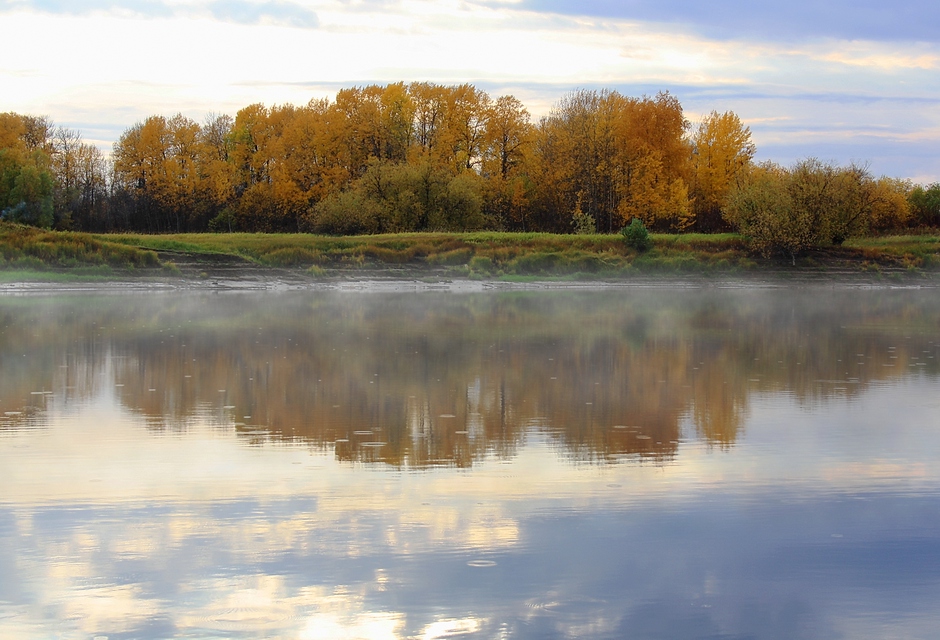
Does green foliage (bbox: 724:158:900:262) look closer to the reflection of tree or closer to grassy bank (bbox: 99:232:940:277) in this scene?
grassy bank (bbox: 99:232:940:277)

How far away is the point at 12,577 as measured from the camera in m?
5.56

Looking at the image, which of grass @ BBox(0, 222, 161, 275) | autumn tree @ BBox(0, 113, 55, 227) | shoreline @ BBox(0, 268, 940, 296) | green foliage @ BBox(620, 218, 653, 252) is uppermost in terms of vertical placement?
autumn tree @ BBox(0, 113, 55, 227)

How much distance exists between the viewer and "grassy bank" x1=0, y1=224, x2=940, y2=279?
4022 centimetres

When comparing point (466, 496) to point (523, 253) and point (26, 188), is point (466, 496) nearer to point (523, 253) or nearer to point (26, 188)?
point (523, 253)

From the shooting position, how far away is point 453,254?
45656 millimetres

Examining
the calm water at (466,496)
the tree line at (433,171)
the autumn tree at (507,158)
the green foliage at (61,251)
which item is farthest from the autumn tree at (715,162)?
the calm water at (466,496)

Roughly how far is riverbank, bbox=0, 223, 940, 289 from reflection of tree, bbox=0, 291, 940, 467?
1307cm

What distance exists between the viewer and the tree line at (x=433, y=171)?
55.6 meters

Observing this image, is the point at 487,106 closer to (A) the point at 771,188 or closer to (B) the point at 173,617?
(A) the point at 771,188

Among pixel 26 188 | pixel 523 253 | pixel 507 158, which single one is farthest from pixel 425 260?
pixel 26 188

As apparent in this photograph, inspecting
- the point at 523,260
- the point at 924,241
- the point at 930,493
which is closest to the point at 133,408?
the point at 930,493

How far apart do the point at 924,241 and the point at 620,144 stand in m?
17.5

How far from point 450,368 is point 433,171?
42271 millimetres

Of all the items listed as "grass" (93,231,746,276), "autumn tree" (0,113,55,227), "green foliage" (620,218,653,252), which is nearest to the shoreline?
"grass" (93,231,746,276)
